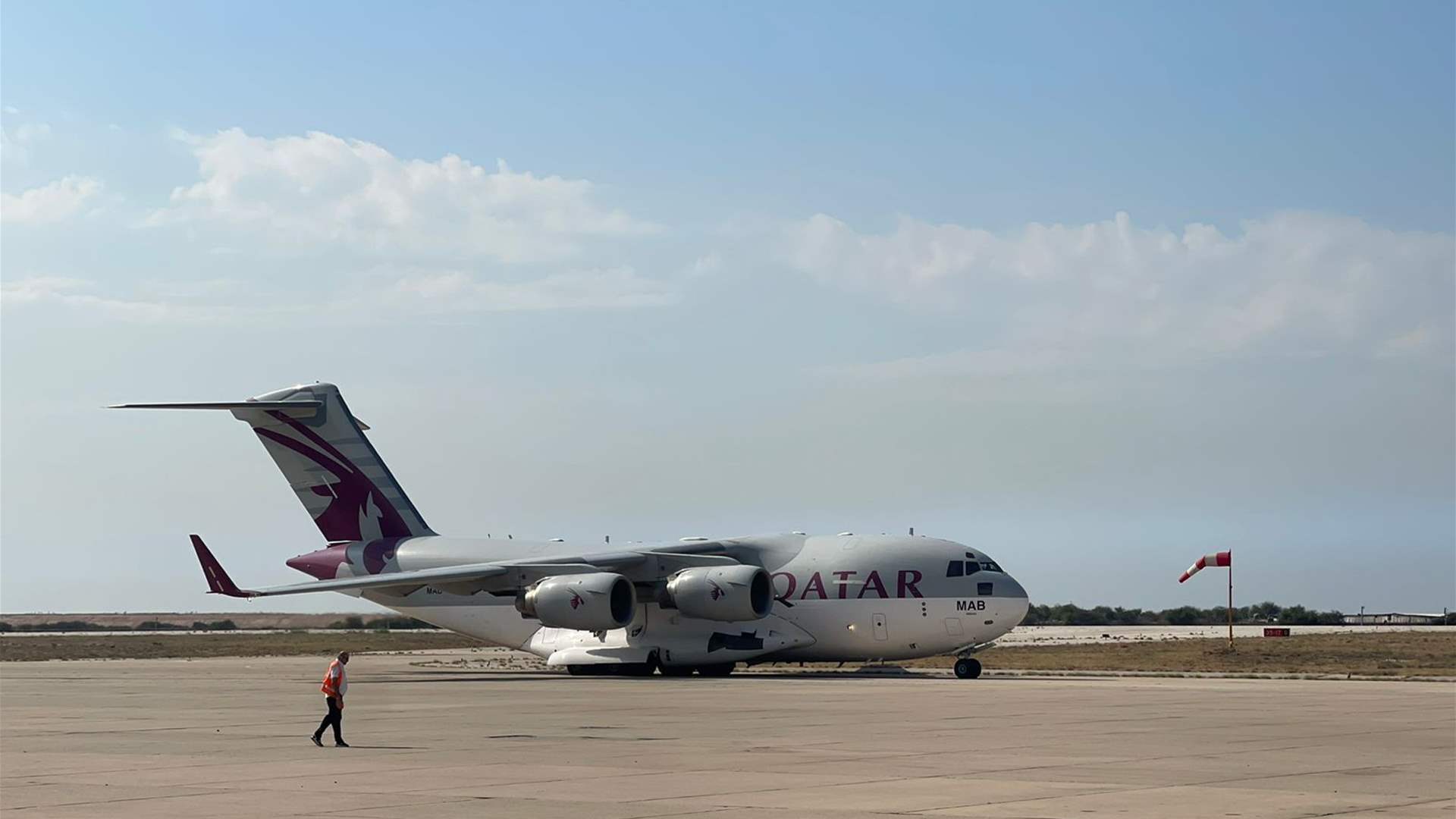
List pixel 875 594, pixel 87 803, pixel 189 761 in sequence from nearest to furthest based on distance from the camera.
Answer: pixel 87 803
pixel 189 761
pixel 875 594

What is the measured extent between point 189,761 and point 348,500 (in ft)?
91.9

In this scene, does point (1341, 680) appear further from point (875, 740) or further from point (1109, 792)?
point (1109, 792)

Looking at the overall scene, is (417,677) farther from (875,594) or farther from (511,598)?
(875,594)

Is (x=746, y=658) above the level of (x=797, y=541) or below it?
below

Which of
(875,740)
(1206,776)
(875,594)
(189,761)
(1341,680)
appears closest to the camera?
(1206,776)

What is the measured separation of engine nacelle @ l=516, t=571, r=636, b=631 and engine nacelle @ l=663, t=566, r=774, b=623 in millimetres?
1186

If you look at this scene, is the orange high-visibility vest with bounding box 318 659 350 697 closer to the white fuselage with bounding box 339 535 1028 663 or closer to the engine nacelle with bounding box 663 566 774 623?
the engine nacelle with bounding box 663 566 774 623

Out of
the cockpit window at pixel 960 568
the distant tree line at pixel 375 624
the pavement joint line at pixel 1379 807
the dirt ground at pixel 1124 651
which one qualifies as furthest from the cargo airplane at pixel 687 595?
the distant tree line at pixel 375 624

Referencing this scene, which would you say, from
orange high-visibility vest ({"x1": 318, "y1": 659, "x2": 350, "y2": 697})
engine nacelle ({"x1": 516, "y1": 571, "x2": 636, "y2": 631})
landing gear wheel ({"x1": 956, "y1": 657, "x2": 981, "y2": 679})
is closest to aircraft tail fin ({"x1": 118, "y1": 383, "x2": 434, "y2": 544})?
engine nacelle ({"x1": 516, "y1": 571, "x2": 636, "y2": 631})

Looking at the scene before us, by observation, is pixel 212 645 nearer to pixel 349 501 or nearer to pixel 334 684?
pixel 349 501

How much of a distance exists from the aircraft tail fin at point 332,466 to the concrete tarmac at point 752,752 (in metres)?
12.7

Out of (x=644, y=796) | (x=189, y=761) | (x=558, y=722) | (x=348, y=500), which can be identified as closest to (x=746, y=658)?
(x=348, y=500)

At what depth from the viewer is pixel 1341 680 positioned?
34719 mm

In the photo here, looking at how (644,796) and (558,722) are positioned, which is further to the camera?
(558,722)
